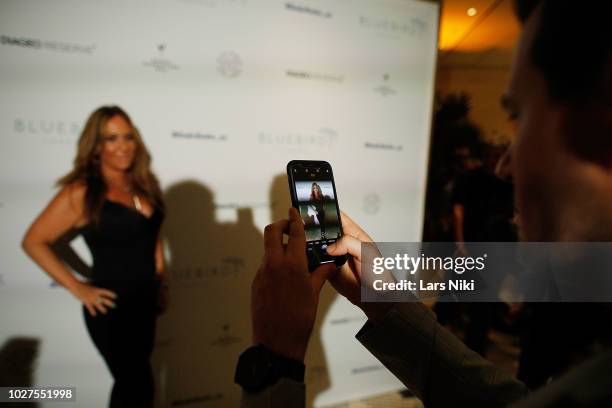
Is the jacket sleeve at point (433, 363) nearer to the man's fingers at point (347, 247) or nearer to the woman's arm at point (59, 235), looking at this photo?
the man's fingers at point (347, 247)

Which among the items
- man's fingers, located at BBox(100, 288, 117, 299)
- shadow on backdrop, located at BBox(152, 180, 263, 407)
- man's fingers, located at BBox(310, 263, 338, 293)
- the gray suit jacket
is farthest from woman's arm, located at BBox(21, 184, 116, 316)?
the gray suit jacket

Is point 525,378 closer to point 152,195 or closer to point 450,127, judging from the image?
point 152,195

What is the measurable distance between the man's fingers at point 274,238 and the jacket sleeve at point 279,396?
0.23m

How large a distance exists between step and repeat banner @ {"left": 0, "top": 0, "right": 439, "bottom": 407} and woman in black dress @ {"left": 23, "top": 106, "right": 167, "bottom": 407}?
66mm

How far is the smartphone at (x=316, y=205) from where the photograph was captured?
917mm

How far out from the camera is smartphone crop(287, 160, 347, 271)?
3.01 feet

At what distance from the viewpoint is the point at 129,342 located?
1.58m

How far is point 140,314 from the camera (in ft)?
5.26

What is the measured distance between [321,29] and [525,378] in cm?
221

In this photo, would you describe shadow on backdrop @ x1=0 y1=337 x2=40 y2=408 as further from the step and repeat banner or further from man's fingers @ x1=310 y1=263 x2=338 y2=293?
man's fingers @ x1=310 y1=263 x2=338 y2=293

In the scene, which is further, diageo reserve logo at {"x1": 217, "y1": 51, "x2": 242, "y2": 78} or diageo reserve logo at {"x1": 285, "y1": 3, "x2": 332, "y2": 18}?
diageo reserve logo at {"x1": 285, "y1": 3, "x2": 332, "y2": 18}

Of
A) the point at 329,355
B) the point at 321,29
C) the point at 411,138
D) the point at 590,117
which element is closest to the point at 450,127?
the point at 411,138

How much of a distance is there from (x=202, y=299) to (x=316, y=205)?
3.60 feet

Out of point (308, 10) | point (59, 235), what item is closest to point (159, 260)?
point (59, 235)
